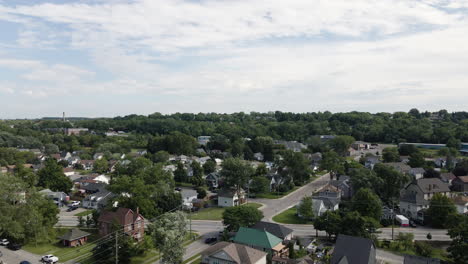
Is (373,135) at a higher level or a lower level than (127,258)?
higher

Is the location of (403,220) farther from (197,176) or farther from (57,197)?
(57,197)

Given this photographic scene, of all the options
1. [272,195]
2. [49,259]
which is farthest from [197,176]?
[49,259]

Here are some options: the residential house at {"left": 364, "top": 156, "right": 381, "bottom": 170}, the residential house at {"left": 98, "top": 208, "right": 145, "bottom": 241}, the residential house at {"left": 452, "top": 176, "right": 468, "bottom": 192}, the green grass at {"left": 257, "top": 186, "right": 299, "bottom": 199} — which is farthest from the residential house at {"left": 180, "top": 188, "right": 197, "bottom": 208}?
the residential house at {"left": 452, "top": 176, "right": 468, "bottom": 192}

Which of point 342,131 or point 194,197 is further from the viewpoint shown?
point 342,131

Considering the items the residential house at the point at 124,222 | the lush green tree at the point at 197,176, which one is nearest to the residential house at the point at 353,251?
the residential house at the point at 124,222

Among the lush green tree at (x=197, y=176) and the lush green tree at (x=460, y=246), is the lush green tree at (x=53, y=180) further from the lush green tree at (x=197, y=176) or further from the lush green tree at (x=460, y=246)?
the lush green tree at (x=460, y=246)

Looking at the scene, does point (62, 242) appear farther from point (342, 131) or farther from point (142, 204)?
point (342, 131)

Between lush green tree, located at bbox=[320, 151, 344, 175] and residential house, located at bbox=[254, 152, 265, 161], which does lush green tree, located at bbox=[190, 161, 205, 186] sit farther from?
residential house, located at bbox=[254, 152, 265, 161]

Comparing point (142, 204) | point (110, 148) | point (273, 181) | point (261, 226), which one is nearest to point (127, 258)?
point (142, 204)
